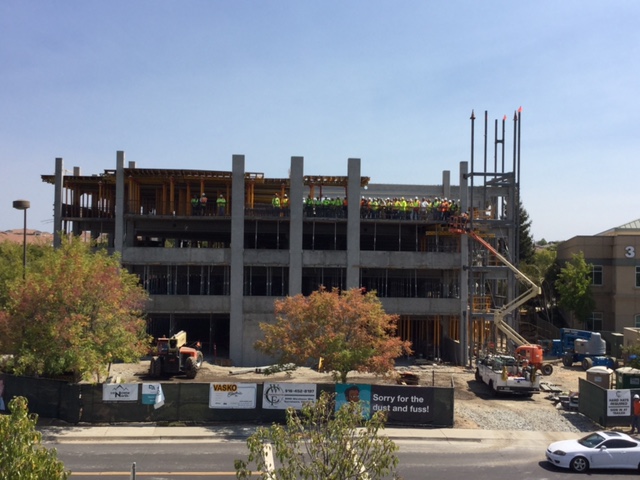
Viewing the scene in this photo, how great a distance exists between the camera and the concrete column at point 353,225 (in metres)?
41.7

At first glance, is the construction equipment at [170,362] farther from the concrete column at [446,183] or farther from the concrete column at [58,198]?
the concrete column at [446,183]

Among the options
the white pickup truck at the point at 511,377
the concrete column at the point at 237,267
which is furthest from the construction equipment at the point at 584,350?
the concrete column at the point at 237,267

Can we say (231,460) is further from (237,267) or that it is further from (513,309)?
(513,309)

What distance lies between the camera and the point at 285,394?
24.4 metres

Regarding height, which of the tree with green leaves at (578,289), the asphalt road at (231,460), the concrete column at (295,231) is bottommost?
the asphalt road at (231,460)

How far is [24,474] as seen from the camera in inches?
329

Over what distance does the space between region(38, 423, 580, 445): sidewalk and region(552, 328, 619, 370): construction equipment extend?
A: 662 inches

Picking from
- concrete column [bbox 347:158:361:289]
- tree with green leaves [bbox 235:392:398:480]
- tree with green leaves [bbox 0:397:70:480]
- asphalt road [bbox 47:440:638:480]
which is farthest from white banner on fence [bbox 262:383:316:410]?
concrete column [bbox 347:158:361:289]

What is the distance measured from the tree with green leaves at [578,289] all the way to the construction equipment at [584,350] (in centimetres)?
603

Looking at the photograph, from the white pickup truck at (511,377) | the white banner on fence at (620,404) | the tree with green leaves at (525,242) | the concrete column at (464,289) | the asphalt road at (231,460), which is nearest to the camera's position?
the asphalt road at (231,460)

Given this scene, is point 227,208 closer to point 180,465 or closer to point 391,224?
point 391,224

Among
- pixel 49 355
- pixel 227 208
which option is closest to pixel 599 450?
pixel 49 355

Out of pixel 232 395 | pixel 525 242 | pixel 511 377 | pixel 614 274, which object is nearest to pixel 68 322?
pixel 232 395

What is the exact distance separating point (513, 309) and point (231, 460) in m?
26.2
